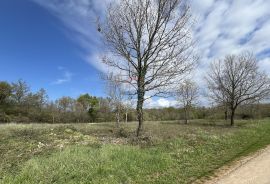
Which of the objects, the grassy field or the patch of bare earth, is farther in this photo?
the grassy field

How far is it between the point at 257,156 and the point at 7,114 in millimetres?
59394

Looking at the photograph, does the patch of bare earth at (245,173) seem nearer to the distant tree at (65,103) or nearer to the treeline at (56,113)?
the treeline at (56,113)

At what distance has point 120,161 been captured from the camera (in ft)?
34.9

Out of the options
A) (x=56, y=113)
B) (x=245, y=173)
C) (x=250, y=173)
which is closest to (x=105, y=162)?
(x=245, y=173)

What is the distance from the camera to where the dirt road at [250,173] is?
8750 mm

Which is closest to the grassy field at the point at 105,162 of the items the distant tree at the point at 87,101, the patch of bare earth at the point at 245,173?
the patch of bare earth at the point at 245,173

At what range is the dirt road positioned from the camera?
875 centimetres

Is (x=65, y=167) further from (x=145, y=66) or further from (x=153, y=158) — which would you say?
(x=145, y=66)

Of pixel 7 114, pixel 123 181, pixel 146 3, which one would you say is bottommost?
pixel 123 181

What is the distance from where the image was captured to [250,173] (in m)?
9.70

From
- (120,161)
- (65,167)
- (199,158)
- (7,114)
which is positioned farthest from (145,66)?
(7,114)

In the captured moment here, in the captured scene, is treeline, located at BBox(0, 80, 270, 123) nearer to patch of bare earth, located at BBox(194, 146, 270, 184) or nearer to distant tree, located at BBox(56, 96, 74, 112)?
distant tree, located at BBox(56, 96, 74, 112)

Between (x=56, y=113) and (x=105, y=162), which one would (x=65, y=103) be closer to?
(x=56, y=113)

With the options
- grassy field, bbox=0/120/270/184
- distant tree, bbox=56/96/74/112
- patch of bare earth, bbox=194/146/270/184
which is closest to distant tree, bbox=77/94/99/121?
distant tree, bbox=56/96/74/112
